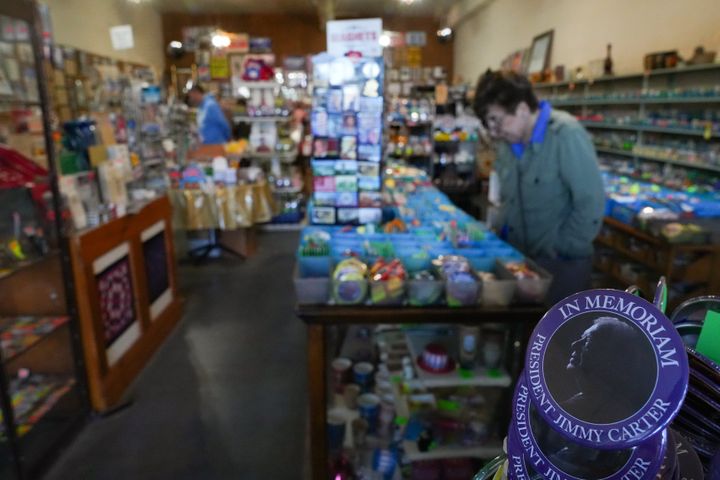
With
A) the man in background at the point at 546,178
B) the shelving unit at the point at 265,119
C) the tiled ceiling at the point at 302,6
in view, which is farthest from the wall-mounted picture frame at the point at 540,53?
the man in background at the point at 546,178

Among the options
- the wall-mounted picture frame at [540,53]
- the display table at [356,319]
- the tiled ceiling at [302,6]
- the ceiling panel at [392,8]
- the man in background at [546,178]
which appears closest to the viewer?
the display table at [356,319]

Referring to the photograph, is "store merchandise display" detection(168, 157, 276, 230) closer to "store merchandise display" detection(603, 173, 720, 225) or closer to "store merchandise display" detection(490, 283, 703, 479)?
"store merchandise display" detection(603, 173, 720, 225)

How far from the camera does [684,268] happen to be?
352 cm

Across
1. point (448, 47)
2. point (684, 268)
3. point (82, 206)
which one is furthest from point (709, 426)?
point (448, 47)

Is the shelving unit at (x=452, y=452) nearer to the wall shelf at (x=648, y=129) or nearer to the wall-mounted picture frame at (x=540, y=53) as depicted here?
the wall shelf at (x=648, y=129)

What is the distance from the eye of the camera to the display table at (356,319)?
1803 mm

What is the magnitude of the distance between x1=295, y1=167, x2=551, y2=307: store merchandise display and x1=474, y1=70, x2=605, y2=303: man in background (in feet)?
0.91

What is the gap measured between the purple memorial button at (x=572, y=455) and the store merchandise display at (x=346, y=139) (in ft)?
7.12

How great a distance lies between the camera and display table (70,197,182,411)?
2670mm

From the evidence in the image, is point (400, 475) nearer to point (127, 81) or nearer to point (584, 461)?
point (584, 461)

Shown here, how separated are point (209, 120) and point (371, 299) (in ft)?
18.2

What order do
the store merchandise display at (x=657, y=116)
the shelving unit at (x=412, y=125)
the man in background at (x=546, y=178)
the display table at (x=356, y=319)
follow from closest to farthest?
the display table at (x=356, y=319) < the man in background at (x=546, y=178) < the store merchandise display at (x=657, y=116) < the shelving unit at (x=412, y=125)

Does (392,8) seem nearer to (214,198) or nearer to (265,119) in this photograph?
(265,119)

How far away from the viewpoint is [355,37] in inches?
110
